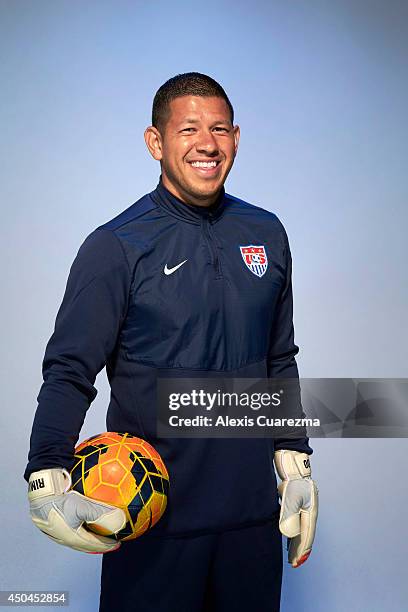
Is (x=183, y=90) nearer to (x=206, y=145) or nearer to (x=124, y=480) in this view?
(x=206, y=145)

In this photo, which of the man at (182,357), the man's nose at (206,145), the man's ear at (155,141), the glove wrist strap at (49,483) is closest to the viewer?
the glove wrist strap at (49,483)

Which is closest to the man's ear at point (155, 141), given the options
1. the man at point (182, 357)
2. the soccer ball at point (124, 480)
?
the man at point (182, 357)

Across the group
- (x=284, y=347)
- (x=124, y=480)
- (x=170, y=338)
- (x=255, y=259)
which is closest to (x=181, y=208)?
(x=255, y=259)

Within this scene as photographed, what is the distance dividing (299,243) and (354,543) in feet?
4.08

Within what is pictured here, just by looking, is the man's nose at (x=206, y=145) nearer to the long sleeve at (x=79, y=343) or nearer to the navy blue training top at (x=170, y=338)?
the navy blue training top at (x=170, y=338)

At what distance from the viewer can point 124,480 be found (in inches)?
81.0

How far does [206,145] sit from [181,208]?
157 mm

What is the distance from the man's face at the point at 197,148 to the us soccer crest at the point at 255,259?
0.15 metres

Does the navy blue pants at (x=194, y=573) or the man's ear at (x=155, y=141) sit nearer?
the navy blue pants at (x=194, y=573)

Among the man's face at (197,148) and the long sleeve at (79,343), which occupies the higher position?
the man's face at (197,148)

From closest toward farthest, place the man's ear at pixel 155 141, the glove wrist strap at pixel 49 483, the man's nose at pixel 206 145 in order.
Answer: the glove wrist strap at pixel 49 483 → the man's nose at pixel 206 145 → the man's ear at pixel 155 141

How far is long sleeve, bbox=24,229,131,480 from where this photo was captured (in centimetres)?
206

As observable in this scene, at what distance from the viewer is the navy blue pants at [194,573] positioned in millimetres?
2178

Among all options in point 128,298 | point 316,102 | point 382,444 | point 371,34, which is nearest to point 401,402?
point 382,444
